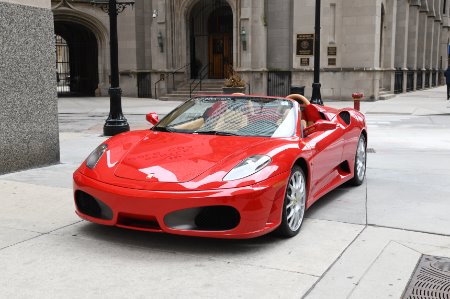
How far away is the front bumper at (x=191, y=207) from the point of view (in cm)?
418

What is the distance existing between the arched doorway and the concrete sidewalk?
84.5 ft

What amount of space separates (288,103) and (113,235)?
92.4 inches

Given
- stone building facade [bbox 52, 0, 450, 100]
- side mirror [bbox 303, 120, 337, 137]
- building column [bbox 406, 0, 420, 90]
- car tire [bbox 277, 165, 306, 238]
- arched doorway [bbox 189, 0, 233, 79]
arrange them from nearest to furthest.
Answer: car tire [bbox 277, 165, 306, 238], side mirror [bbox 303, 120, 337, 137], stone building facade [bbox 52, 0, 450, 100], arched doorway [bbox 189, 0, 233, 79], building column [bbox 406, 0, 420, 90]

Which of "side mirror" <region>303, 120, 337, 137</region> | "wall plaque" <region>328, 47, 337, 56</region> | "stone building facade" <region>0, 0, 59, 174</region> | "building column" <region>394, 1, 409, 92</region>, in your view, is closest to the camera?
"side mirror" <region>303, 120, 337, 137</region>

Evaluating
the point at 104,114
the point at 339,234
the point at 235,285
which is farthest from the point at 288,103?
the point at 104,114

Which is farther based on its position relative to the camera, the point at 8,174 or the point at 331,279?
the point at 8,174

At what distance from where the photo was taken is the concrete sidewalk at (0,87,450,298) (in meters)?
3.68

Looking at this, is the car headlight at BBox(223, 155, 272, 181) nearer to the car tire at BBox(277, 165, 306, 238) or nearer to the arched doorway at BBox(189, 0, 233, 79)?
the car tire at BBox(277, 165, 306, 238)

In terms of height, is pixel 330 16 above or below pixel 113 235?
above

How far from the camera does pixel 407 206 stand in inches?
237

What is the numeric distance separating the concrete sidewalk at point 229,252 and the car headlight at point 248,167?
24.8 inches

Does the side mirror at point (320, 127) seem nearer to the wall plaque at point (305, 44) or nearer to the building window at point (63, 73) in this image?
the wall plaque at point (305, 44)

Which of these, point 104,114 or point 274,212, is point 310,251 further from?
point 104,114

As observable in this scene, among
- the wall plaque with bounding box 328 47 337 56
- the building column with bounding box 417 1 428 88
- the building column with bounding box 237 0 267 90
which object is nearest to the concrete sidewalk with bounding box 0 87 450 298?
the wall plaque with bounding box 328 47 337 56
